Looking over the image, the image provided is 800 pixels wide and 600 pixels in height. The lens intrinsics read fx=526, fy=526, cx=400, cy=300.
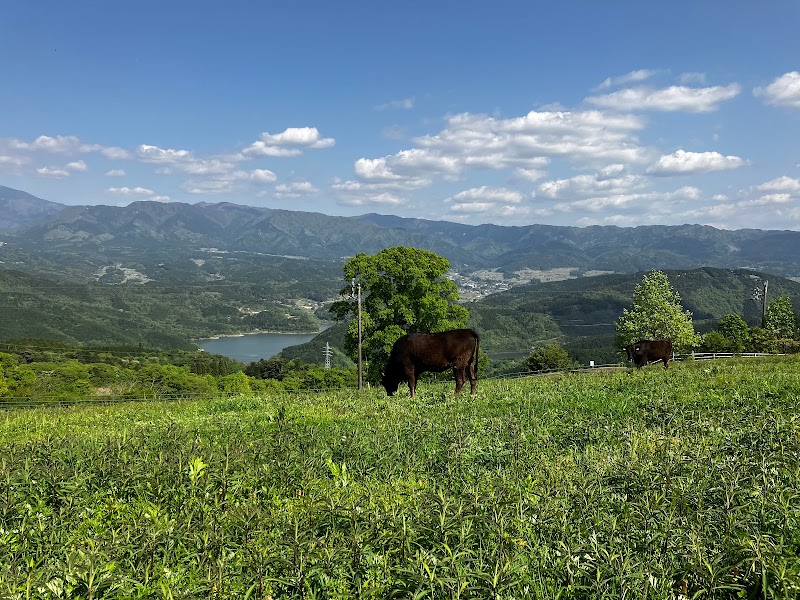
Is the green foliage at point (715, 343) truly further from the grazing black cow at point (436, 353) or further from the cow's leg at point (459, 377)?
the cow's leg at point (459, 377)

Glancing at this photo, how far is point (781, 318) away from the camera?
257 feet

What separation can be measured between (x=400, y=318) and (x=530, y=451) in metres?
35.4

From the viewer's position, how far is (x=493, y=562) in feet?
12.3

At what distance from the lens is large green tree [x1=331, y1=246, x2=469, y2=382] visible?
139 ft

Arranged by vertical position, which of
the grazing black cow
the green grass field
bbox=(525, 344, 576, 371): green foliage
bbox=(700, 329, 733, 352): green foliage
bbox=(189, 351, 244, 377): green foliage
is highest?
the green grass field

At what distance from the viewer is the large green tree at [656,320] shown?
202 feet

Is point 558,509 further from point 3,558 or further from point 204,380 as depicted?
point 204,380

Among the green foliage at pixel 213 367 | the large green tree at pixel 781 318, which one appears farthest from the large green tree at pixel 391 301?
the green foliage at pixel 213 367

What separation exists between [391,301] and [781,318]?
67432mm

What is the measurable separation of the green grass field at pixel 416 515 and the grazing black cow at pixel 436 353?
9.99 metres

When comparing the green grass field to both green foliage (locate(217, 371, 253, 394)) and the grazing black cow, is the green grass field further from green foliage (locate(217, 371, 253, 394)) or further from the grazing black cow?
green foliage (locate(217, 371, 253, 394))

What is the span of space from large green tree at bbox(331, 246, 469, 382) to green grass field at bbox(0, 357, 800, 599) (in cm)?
3285

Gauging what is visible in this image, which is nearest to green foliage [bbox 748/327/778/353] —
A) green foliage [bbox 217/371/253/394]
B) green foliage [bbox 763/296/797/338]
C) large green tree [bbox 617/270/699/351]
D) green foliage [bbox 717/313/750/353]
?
green foliage [bbox 717/313/750/353]

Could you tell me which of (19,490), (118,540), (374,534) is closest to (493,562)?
(374,534)
